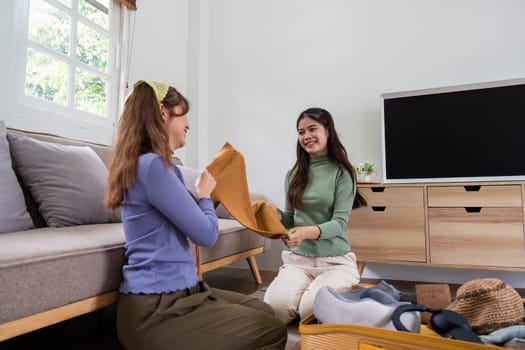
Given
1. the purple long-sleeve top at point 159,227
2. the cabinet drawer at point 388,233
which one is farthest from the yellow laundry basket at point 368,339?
the cabinet drawer at point 388,233

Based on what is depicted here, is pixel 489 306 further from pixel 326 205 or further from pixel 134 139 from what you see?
pixel 134 139

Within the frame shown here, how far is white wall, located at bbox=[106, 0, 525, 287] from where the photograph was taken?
2230mm

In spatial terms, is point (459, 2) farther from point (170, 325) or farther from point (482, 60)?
point (170, 325)

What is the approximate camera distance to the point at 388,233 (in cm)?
200

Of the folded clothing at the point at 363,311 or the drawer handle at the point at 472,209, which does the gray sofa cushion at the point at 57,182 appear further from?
the drawer handle at the point at 472,209

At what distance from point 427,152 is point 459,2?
3.41 ft

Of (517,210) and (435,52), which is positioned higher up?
(435,52)

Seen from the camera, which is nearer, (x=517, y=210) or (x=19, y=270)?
(x=19, y=270)

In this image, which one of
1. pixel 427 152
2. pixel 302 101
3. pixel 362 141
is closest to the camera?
pixel 427 152

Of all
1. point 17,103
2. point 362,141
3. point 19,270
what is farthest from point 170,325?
point 362,141

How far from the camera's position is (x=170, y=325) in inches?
31.8

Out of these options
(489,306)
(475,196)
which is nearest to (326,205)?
(489,306)

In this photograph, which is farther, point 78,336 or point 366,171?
point 366,171

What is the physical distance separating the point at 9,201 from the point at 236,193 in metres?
0.75
